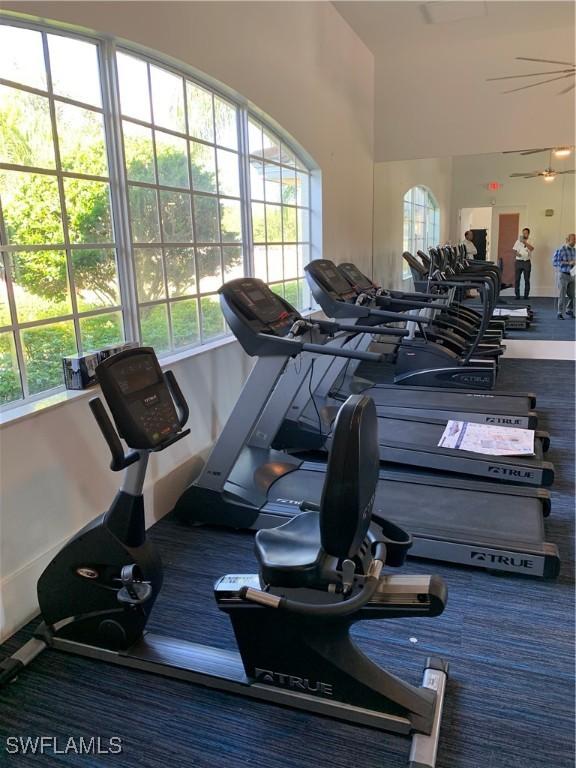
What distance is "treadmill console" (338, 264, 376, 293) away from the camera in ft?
15.0

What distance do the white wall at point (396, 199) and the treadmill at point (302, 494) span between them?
4.68 metres

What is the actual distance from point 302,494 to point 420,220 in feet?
18.1

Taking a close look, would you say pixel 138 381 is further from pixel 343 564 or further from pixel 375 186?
pixel 375 186

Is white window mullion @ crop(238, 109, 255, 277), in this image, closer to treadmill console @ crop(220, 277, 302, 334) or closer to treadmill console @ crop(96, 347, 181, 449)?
treadmill console @ crop(220, 277, 302, 334)

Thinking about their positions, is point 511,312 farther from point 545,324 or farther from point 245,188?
point 245,188

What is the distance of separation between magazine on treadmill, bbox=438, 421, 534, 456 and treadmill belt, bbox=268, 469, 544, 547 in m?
0.52

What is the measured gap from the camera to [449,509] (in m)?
2.91

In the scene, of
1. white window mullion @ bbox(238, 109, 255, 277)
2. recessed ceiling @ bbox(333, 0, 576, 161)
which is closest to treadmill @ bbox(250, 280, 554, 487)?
white window mullion @ bbox(238, 109, 255, 277)

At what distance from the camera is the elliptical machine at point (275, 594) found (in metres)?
1.54

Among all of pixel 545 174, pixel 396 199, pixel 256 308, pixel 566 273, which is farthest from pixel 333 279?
pixel 566 273

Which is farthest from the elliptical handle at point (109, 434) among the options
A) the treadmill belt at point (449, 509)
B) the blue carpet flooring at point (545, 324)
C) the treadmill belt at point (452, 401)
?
the blue carpet flooring at point (545, 324)

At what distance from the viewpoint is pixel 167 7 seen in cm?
315

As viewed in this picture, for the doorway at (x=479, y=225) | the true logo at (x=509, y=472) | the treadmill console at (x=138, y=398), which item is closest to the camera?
the treadmill console at (x=138, y=398)

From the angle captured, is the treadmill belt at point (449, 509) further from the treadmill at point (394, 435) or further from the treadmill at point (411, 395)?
the treadmill at point (411, 395)
